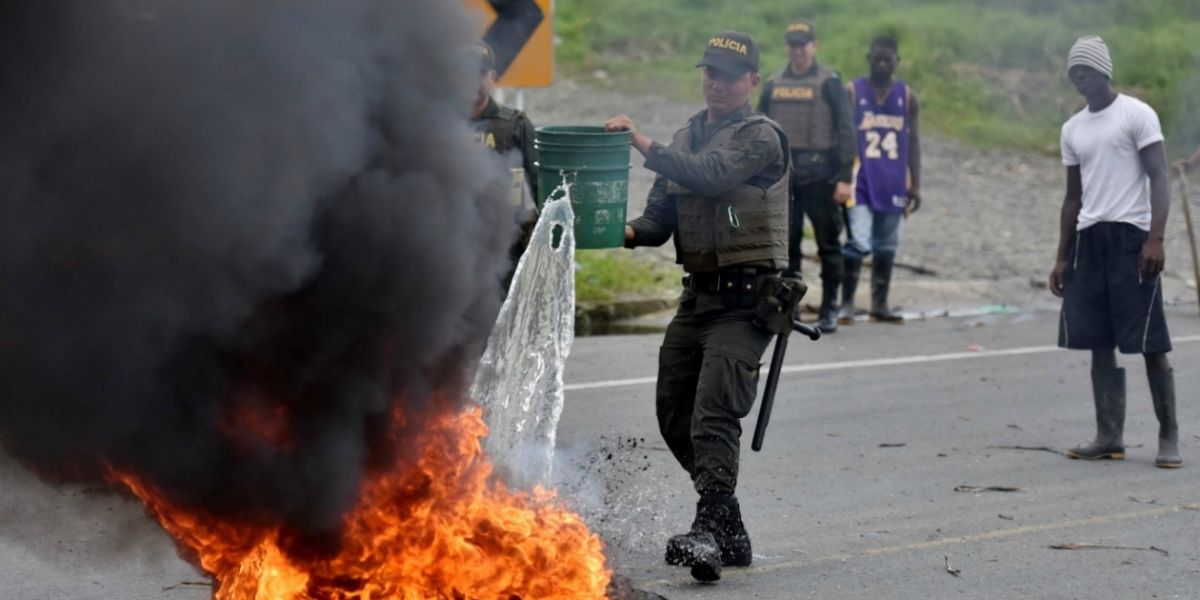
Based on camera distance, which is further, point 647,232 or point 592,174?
point 647,232

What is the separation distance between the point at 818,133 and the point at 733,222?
5.06m

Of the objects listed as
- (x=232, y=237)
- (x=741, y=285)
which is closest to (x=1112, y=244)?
(x=741, y=285)

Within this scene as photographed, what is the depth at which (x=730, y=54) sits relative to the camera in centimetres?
590

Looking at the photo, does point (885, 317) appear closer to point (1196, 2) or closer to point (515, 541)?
point (515, 541)

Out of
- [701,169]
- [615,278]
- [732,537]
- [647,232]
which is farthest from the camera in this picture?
[615,278]

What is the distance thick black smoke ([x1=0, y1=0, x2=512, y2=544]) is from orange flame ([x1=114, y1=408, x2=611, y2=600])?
106mm

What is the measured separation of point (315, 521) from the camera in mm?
4543

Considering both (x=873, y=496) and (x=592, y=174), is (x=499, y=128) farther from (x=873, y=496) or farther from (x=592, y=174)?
(x=873, y=496)

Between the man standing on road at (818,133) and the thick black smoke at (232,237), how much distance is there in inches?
251

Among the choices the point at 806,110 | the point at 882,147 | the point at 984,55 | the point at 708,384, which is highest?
the point at 984,55

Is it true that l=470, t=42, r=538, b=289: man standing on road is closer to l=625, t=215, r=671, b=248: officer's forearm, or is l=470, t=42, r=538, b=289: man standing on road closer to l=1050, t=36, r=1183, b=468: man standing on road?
l=625, t=215, r=671, b=248: officer's forearm

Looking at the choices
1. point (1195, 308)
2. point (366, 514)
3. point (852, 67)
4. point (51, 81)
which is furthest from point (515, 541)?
point (852, 67)

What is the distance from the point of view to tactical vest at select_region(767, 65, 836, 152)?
1076cm

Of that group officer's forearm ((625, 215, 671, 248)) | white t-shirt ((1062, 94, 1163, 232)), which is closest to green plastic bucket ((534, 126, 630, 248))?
officer's forearm ((625, 215, 671, 248))
